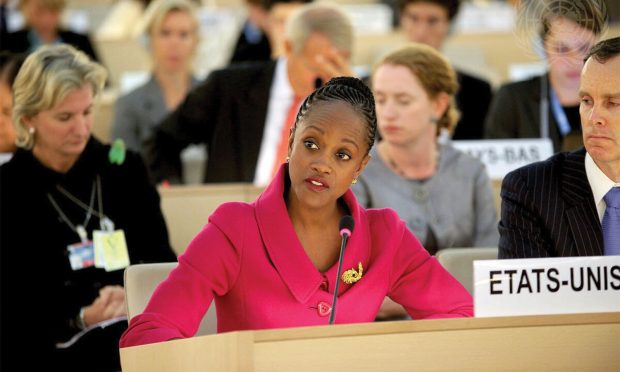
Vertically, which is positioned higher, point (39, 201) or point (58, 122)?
point (58, 122)

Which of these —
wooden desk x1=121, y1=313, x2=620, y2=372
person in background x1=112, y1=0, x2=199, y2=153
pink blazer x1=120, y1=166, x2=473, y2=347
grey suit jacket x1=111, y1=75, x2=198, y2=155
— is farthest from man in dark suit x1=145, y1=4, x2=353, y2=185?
wooden desk x1=121, y1=313, x2=620, y2=372

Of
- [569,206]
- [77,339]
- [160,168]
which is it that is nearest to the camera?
[569,206]

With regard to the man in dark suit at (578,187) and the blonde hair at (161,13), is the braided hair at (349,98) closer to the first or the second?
the man in dark suit at (578,187)

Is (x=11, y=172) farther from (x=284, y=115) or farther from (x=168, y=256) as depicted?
(x=284, y=115)

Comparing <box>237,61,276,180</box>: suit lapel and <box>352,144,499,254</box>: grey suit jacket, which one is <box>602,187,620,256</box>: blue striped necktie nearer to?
<box>352,144,499,254</box>: grey suit jacket

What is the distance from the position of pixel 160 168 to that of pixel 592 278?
10.8 ft

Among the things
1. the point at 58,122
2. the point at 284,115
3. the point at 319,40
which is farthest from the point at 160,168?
the point at 58,122

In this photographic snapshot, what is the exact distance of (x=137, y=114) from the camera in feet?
20.3

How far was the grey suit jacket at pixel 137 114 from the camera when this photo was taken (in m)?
6.09

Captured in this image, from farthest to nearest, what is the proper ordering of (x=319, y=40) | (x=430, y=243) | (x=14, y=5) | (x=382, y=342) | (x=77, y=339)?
1. (x=14, y=5)
2. (x=319, y=40)
3. (x=430, y=243)
4. (x=77, y=339)
5. (x=382, y=342)

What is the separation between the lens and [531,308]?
2137mm

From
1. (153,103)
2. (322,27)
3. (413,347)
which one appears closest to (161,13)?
(153,103)

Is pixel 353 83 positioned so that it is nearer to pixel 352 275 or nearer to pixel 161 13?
pixel 352 275

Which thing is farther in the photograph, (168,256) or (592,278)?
(168,256)
